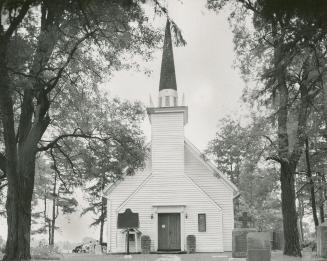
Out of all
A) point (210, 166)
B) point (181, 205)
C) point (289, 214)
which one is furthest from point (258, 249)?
point (210, 166)

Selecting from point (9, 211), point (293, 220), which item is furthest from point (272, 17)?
point (293, 220)

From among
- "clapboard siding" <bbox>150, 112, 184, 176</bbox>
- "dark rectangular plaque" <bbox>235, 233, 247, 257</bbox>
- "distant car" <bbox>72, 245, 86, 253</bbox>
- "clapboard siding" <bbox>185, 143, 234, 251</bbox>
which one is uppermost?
"clapboard siding" <bbox>150, 112, 184, 176</bbox>

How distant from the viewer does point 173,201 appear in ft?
94.8

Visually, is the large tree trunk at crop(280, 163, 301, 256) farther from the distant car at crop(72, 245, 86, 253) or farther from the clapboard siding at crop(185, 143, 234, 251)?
the distant car at crop(72, 245, 86, 253)

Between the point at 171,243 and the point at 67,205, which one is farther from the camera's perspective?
the point at 67,205

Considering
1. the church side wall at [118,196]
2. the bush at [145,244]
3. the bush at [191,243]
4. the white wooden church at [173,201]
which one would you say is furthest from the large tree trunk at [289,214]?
the church side wall at [118,196]

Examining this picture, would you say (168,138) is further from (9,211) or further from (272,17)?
(272,17)

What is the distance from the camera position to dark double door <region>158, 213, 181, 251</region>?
28500 millimetres

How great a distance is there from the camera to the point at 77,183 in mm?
21828

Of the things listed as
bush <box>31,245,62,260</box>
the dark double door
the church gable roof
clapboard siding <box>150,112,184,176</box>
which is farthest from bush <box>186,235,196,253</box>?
bush <box>31,245,62,260</box>

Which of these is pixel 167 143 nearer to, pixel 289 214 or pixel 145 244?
pixel 145 244

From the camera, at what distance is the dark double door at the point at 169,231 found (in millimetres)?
28500

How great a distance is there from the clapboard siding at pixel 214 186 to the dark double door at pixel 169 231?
282cm

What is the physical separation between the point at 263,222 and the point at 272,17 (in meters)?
39.0
